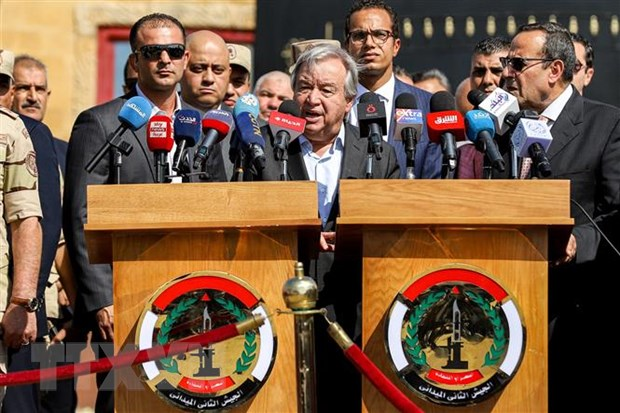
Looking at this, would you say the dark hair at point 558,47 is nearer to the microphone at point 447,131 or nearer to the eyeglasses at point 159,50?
the microphone at point 447,131

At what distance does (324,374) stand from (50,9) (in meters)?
8.15

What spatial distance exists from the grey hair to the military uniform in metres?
1.19

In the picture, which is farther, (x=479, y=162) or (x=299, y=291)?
(x=479, y=162)

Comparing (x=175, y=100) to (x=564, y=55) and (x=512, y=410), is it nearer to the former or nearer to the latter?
(x=564, y=55)

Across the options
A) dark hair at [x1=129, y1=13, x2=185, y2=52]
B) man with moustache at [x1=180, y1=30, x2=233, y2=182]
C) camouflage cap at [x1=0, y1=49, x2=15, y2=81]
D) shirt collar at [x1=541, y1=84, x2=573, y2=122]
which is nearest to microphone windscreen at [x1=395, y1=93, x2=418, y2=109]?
shirt collar at [x1=541, y1=84, x2=573, y2=122]

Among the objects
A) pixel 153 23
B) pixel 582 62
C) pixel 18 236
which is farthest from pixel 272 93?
pixel 18 236

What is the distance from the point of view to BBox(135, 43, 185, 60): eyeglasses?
730 centimetres

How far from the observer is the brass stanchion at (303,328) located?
196 inches

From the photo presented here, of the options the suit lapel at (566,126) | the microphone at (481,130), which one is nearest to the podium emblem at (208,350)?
the microphone at (481,130)

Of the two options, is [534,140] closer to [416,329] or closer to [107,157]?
[416,329]

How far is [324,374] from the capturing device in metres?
6.35

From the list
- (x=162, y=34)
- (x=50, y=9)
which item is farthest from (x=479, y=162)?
(x=50, y=9)

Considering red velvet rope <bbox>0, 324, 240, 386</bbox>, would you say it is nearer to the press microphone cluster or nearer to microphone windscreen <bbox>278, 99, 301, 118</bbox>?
the press microphone cluster

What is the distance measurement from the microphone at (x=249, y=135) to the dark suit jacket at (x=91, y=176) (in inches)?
33.5
